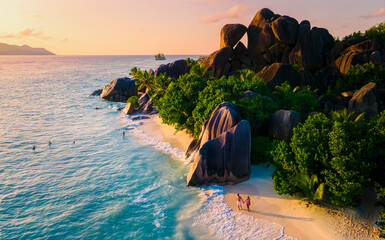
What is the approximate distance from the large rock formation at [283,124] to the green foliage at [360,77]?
2417cm

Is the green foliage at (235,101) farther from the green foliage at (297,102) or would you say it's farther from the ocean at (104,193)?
the ocean at (104,193)

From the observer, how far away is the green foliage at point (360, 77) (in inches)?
1656

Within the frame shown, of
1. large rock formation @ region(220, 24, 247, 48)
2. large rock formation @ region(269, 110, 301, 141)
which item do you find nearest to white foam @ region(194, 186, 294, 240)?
large rock formation @ region(269, 110, 301, 141)

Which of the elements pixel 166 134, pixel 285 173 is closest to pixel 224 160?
pixel 285 173

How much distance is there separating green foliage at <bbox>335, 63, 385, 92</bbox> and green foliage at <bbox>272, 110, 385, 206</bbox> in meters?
29.1

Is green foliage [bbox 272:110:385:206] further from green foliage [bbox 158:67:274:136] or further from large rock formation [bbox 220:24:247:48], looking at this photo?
large rock formation [bbox 220:24:247:48]

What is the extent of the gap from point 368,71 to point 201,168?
38622 mm

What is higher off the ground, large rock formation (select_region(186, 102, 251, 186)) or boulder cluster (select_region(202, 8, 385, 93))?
boulder cluster (select_region(202, 8, 385, 93))

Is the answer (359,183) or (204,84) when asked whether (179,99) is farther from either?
(359,183)

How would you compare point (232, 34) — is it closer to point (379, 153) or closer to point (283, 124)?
point (283, 124)

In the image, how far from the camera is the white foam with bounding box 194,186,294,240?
681 inches

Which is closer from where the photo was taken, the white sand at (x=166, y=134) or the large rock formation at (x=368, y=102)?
the large rock formation at (x=368, y=102)

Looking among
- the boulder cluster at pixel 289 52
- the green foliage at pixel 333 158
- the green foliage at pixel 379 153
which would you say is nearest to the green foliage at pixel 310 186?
the green foliage at pixel 333 158

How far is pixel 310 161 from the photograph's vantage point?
18.9 m
